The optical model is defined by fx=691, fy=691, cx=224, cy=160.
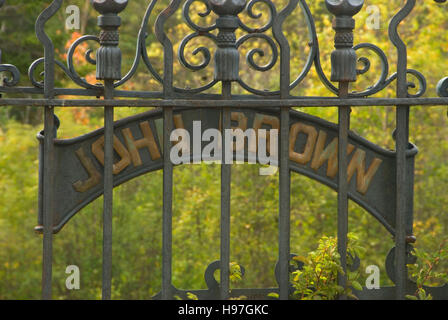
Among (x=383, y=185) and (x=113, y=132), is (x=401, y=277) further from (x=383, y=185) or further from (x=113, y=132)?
(x=113, y=132)

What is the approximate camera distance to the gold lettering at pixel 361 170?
3367 millimetres

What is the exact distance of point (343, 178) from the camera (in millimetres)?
3273

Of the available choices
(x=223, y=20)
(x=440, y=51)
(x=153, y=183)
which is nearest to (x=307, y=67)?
(x=223, y=20)

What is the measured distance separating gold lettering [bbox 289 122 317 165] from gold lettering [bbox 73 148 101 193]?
924 mm

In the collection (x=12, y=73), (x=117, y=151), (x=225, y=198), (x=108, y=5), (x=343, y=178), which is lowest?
(x=225, y=198)

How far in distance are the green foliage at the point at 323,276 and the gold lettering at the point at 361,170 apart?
31cm

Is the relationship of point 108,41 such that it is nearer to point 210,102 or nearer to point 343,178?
point 210,102

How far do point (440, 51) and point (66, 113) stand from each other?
5458 mm

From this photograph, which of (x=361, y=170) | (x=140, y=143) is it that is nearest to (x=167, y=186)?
(x=140, y=143)

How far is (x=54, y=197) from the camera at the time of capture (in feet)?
10.6

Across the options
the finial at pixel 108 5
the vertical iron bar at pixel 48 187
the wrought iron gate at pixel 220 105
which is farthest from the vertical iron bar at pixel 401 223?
the vertical iron bar at pixel 48 187

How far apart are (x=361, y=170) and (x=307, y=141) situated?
0.31m

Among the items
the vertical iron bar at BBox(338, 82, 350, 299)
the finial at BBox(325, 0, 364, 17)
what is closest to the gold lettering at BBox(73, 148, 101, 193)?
the vertical iron bar at BBox(338, 82, 350, 299)

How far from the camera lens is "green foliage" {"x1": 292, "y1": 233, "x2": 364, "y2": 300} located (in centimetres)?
331
